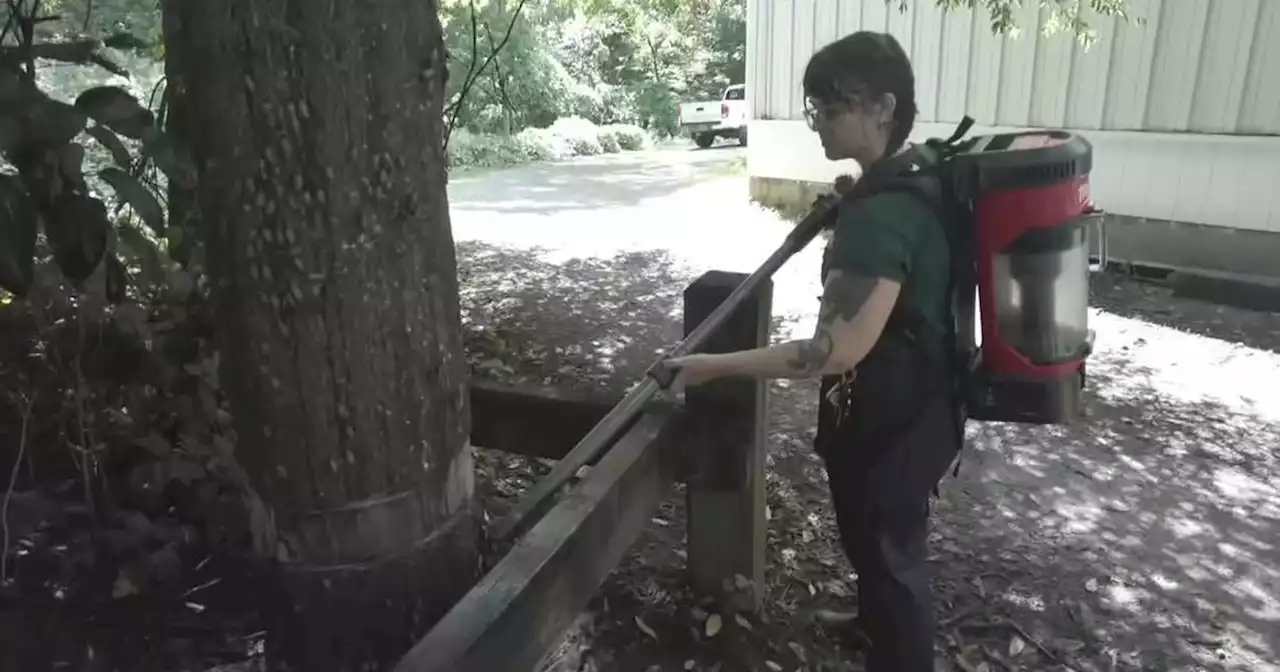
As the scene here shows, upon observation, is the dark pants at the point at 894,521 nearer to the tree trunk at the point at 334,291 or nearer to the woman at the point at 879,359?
the woman at the point at 879,359

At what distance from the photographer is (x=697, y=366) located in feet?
6.87

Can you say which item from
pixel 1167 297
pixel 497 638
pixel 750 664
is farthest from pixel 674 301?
pixel 497 638

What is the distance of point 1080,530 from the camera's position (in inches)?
148

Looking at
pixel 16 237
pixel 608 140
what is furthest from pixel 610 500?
pixel 608 140

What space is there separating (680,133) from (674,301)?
24050 millimetres

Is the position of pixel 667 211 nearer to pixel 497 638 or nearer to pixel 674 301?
pixel 674 301

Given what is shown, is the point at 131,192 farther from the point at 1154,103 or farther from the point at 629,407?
the point at 1154,103

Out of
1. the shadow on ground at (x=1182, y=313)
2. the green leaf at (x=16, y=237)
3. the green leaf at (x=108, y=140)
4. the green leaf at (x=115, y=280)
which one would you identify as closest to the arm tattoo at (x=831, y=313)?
the green leaf at (x=16, y=237)

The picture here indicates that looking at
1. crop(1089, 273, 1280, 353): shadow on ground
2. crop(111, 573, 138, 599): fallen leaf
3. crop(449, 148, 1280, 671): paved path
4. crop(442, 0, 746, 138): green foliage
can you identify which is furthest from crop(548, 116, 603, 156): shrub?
crop(111, 573, 138, 599): fallen leaf

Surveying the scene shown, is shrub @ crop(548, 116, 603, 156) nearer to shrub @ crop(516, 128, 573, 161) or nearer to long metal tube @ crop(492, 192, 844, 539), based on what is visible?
shrub @ crop(516, 128, 573, 161)

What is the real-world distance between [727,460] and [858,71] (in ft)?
3.58

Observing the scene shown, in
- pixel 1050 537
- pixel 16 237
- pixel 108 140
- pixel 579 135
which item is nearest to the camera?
pixel 16 237

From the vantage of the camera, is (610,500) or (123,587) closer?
(610,500)

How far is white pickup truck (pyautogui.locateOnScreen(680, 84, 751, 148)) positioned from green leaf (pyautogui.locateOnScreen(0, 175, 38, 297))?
2338 cm
